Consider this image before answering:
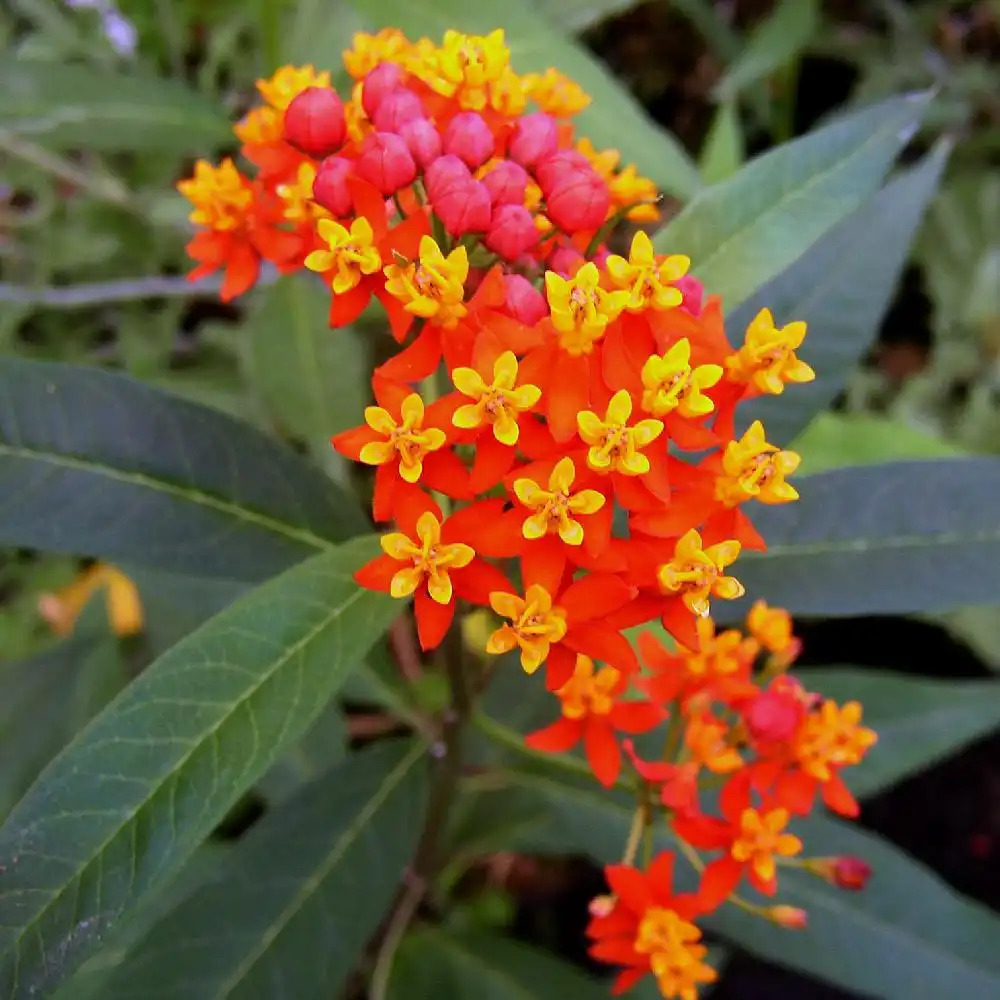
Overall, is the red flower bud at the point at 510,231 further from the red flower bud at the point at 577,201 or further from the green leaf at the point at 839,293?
the green leaf at the point at 839,293

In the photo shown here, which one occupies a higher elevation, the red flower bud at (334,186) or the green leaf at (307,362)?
the red flower bud at (334,186)

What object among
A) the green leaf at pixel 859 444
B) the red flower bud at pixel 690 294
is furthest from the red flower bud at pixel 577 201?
the green leaf at pixel 859 444

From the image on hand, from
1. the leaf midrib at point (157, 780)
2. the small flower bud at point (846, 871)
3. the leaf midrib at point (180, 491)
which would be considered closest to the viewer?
the leaf midrib at point (157, 780)

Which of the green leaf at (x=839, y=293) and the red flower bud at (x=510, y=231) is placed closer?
the red flower bud at (x=510, y=231)

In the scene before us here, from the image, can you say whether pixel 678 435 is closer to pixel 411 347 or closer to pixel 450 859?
pixel 411 347

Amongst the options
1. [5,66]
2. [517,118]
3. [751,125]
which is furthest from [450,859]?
[751,125]

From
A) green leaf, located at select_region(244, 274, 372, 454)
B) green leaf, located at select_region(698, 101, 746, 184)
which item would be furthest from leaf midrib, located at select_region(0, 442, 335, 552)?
green leaf, located at select_region(698, 101, 746, 184)
